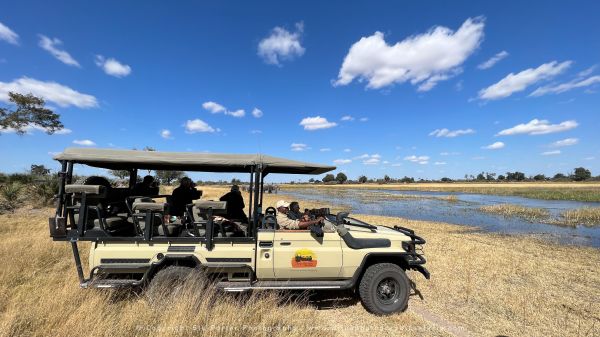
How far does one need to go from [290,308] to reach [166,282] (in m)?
1.75

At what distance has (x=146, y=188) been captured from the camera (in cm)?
692

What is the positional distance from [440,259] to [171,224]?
22.4 ft

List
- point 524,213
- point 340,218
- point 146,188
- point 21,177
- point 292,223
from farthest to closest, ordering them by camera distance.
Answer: point 524,213, point 21,177, point 146,188, point 340,218, point 292,223

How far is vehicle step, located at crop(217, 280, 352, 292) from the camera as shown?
4688 mm

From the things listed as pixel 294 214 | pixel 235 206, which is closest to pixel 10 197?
pixel 235 206

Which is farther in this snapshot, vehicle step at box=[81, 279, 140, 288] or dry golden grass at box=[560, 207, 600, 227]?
dry golden grass at box=[560, 207, 600, 227]

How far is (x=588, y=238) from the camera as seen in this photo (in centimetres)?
1461

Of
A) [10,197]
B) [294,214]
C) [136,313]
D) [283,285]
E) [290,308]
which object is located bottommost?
[290,308]

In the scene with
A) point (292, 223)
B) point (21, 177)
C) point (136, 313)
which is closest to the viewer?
point (136, 313)

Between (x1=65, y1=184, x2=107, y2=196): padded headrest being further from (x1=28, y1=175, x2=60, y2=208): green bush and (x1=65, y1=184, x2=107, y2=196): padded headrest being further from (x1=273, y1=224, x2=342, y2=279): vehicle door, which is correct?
(x1=28, y1=175, x2=60, y2=208): green bush

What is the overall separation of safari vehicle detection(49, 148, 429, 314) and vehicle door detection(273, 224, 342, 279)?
14 mm

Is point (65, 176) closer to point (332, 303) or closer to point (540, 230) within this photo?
point (332, 303)

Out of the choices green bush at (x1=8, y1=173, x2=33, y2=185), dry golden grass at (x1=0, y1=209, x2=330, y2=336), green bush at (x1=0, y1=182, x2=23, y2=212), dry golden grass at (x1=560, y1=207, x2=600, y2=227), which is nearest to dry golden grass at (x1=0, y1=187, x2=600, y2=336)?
dry golden grass at (x1=0, y1=209, x2=330, y2=336)

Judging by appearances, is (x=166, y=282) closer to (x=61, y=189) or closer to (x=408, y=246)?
(x=61, y=189)
